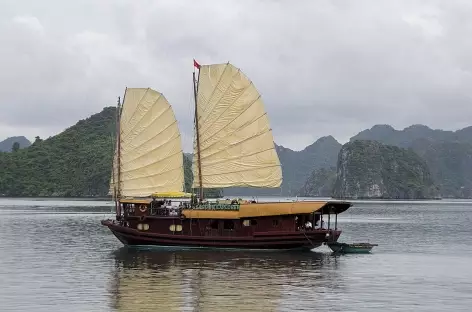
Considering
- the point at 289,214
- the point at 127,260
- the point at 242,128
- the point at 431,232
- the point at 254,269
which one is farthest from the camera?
the point at 431,232

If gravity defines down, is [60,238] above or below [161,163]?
below

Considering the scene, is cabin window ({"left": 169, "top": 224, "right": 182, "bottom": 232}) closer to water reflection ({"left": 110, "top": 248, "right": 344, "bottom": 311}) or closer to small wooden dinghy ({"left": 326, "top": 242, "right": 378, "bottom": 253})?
water reflection ({"left": 110, "top": 248, "right": 344, "bottom": 311})

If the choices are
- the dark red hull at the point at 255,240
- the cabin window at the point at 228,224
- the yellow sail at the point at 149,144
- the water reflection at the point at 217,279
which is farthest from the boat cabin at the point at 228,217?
the yellow sail at the point at 149,144

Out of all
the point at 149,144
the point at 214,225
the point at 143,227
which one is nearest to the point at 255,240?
the point at 214,225

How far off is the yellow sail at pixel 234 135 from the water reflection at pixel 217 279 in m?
5.60

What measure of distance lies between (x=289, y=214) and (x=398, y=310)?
17.3 meters

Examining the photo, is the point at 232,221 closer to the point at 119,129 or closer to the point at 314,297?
the point at 119,129

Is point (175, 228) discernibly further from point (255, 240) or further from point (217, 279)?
point (217, 279)

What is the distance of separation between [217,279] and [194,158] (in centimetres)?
1629

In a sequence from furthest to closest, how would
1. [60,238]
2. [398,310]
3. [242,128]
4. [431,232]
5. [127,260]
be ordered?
[431,232]
[60,238]
[242,128]
[127,260]
[398,310]

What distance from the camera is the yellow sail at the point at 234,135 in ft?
147

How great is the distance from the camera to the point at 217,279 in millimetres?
29828

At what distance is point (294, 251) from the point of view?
138 ft

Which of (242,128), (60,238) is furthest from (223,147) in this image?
(60,238)
